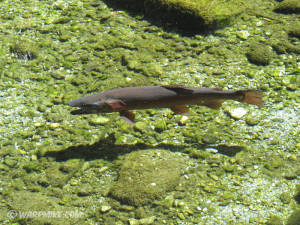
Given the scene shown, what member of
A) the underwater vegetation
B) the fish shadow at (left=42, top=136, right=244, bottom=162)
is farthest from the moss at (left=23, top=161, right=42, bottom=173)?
the fish shadow at (left=42, top=136, right=244, bottom=162)

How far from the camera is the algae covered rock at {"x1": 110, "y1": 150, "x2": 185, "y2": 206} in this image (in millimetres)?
3865

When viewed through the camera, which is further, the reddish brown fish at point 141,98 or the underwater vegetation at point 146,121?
the reddish brown fish at point 141,98

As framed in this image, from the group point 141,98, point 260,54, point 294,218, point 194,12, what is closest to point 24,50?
point 141,98

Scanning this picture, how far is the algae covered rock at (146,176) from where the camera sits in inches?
152

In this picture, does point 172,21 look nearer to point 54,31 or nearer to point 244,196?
point 54,31

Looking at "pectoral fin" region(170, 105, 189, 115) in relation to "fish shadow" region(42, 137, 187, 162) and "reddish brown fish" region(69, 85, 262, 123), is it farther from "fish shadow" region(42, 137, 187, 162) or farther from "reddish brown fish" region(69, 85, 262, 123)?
"fish shadow" region(42, 137, 187, 162)

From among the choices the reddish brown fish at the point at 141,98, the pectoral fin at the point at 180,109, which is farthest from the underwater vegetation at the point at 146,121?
the reddish brown fish at the point at 141,98

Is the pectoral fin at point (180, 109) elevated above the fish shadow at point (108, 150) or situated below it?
above

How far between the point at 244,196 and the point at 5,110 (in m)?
3.38

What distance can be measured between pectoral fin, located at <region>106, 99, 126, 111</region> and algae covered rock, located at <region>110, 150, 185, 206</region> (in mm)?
630

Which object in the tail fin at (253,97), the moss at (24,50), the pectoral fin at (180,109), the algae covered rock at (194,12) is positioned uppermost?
the algae covered rock at (194,12)

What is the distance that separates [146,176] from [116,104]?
901 mm

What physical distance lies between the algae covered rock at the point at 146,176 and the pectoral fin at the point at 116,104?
0.63 meters

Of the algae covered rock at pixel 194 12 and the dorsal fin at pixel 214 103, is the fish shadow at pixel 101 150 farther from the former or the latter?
the algae covered rock at pixel 194 12
